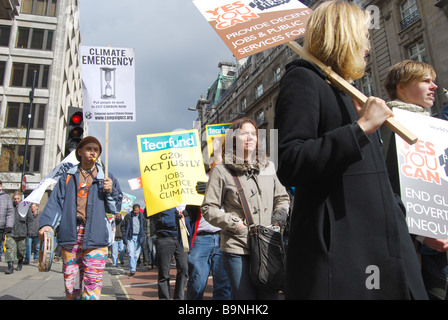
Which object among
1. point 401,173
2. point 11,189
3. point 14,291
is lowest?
point 14,291

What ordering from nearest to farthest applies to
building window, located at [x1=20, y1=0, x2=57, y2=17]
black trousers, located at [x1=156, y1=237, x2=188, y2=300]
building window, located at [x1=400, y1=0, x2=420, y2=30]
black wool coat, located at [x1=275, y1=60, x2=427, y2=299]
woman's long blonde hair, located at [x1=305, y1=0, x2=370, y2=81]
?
1. black wool coat, located at [x1=275, y1=60, x2=427, y2=299]
2. woman's long blonde hair, located at [x1=305, y1=0, x2=370, y2=81]
3. black trousers, located at [x1=156, y1=237, x2=188, y2=300]
4. building window, located at [x1=400, y1=0, x2=420, y2=30]
5. building window, located at [x1=20, y1=0, x2=57, y2=17]

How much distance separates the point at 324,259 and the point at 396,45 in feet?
65.9

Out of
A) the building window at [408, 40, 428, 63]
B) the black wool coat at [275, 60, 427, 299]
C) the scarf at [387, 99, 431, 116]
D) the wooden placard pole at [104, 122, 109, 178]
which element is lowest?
the black wool coat at [275, 60, 427, 299]

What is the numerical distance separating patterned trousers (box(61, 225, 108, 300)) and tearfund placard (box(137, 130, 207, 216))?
1.69 metres

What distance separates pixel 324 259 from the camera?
4.17 ft

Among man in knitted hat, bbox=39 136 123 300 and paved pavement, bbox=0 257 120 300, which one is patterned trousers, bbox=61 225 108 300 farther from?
paved pavement, bbox=0 257 120 300

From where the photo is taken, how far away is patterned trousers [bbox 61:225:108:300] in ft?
11.9

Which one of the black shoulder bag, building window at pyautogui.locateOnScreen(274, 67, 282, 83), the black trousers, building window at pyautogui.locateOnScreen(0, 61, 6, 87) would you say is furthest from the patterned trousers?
building window at pyautogui.locateOnScreen(0, 61, 6, 87)

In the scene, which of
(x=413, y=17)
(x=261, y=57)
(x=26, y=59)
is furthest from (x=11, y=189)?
(x=413, y=17)

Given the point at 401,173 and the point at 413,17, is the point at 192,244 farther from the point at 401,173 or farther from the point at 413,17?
the point at 413,17

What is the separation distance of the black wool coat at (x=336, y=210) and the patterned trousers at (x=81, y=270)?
9.34ft

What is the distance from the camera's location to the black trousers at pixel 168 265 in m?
5.21

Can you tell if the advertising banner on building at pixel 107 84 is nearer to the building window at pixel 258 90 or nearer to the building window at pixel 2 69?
the building window at pixel 258 90
